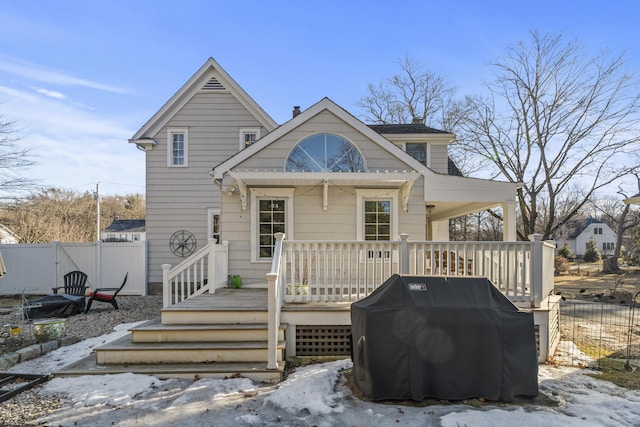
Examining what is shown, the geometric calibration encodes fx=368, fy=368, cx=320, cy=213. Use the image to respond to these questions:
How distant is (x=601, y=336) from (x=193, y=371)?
8.06 metres

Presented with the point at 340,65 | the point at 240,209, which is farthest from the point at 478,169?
the point at 240,209

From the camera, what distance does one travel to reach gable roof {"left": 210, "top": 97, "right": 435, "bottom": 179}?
8.21 metres

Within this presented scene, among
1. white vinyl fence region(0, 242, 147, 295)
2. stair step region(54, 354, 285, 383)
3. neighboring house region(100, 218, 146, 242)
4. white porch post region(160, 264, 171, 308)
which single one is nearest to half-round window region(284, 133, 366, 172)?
white porch post region(160, 264, 171, 308)

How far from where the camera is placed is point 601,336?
25.2 ft

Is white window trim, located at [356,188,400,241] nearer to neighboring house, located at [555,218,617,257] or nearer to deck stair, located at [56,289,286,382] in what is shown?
deck stair, located at [56,289,286,382]

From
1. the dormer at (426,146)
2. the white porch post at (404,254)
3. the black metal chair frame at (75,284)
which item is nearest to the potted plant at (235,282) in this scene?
the white porch post at (404,254)

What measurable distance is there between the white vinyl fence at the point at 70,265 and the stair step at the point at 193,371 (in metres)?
8.21

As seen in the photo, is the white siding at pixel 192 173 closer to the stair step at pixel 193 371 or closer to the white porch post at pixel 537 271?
the stair step at pixel 193 371

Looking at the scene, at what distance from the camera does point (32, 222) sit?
55.6 ft

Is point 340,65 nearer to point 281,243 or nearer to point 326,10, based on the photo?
point 326,10

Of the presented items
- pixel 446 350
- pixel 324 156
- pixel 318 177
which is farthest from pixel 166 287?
pixel 446 350

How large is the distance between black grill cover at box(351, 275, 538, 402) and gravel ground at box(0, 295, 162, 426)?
3568 mm

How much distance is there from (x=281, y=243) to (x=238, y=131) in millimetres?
7984

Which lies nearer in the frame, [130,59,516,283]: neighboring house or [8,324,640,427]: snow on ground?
[8,324,640,427]: snow on ground
